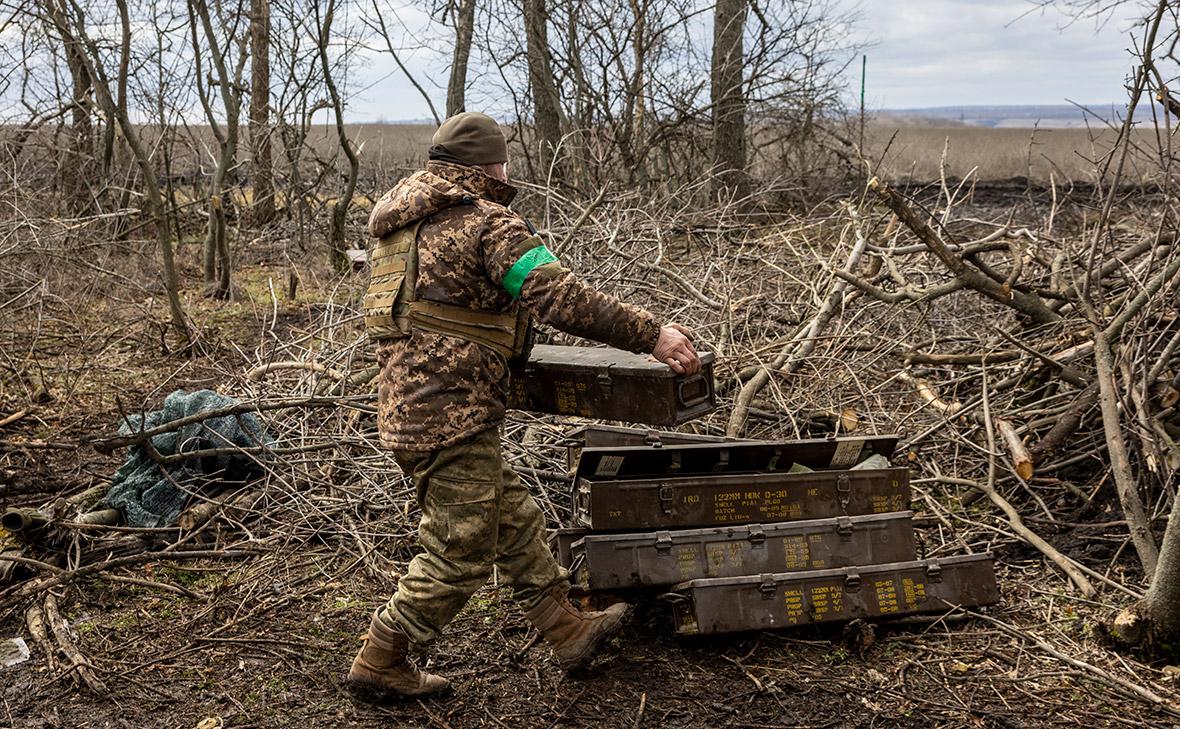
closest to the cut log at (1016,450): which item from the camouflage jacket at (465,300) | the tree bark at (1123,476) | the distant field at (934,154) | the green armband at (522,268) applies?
the tree bark at (1123,476)

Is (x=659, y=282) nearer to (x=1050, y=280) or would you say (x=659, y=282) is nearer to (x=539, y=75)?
(x=1050, y=280)

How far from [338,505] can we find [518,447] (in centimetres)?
105

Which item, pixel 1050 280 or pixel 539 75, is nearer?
pixel 1050 280

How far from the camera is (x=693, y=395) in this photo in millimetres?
3830

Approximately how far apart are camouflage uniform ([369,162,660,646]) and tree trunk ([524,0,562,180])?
28.9 ft

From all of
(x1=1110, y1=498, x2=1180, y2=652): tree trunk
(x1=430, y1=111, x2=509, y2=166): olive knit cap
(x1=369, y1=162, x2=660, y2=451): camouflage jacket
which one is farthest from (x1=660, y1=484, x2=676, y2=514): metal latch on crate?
(x1=1110, y1=498, x2=1180, y2=652): tree trunk

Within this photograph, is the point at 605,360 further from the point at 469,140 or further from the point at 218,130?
the point at 218,130

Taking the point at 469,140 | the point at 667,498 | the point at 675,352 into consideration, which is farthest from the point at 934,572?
the point at 469,140

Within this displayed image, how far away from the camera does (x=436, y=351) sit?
3.62 m

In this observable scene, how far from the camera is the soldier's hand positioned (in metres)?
3.57

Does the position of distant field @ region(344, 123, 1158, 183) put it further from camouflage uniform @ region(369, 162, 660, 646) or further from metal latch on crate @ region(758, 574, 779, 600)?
camouflage uniform @ region(369, 162, 660, 646)

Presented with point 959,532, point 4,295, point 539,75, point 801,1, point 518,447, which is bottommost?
point 959,532

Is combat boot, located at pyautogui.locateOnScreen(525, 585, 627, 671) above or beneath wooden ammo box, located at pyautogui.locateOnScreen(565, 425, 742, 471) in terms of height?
beneath

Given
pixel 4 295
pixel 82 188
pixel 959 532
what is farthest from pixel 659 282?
pixel 82 188
